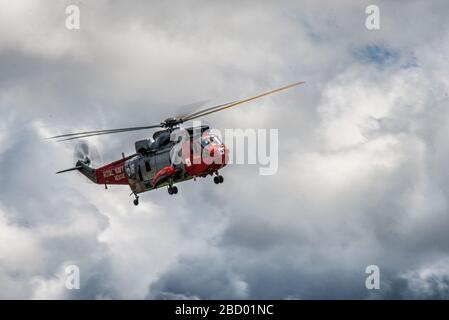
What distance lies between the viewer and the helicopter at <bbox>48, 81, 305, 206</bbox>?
87125 millimetres

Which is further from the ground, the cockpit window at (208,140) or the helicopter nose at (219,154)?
the cockpit window at (208,140)

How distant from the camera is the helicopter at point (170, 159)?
87125mm

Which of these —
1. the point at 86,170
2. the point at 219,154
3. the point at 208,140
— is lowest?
the point at 219,154

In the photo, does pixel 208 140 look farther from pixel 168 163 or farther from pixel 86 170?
pixel 86 170

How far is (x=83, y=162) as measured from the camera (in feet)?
363

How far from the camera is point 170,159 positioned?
91.2m

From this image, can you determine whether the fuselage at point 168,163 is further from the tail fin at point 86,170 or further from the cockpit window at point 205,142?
the tail fin at point 86,170

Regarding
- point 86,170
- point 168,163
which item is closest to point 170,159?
point 168,163

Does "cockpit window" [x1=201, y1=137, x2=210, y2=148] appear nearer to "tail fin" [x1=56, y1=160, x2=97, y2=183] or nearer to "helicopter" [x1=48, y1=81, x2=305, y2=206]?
"helicopter" [x1=48, y1=81, x2=305, y2=206]

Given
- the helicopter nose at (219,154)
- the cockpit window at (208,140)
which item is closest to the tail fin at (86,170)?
the cockpit window at (208,140)

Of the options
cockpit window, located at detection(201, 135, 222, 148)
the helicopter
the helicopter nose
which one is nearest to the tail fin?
the helicopter

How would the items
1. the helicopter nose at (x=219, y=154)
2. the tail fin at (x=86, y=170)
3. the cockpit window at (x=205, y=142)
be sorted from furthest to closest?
the tail fin at (x=86, y=170) < the cockpit window at (x=205, y=142) < the helicopter nose at (x=219, y=154)
